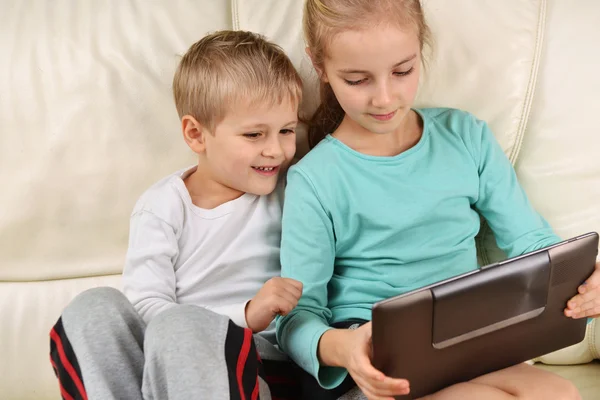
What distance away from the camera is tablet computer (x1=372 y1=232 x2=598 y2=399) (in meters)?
0.98

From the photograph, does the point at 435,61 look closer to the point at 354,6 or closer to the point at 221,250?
the point at 354,6

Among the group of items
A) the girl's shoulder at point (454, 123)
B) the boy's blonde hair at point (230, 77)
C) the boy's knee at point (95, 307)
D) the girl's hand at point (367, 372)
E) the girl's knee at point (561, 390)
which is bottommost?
the girl's knee at point (561, 390)

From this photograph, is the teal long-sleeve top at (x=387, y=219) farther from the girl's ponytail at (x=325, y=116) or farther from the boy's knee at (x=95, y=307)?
the boy's knee at (x=95, y=307)

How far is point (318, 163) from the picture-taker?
1.32 meters

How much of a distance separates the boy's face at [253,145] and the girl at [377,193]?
5 centimetres

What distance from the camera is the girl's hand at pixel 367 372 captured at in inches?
39.4

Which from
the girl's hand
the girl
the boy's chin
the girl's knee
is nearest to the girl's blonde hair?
the girl

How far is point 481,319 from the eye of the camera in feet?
3.35

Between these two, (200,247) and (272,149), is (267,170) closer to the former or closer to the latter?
(272,149)

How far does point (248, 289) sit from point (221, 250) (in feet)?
0.28

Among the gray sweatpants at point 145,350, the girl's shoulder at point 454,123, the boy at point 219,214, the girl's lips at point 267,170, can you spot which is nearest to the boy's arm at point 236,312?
the boy at point 219,214

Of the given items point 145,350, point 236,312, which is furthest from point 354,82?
point 145,350

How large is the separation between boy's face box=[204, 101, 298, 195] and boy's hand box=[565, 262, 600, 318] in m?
0.53

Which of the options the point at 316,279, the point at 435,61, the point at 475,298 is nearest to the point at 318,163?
the point at 316,279
